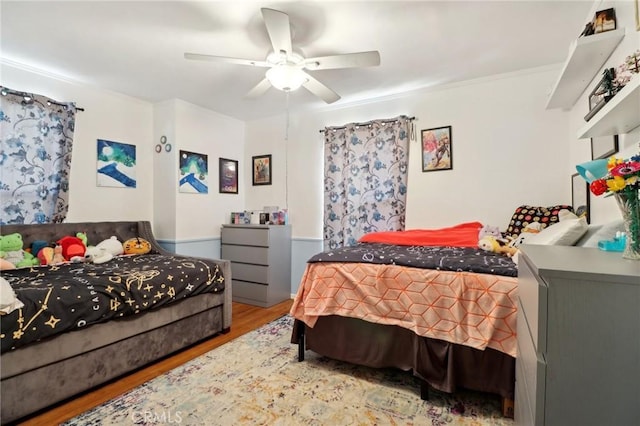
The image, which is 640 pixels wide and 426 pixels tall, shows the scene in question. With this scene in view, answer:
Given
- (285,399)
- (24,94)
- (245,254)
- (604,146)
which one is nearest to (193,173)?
(245,254)

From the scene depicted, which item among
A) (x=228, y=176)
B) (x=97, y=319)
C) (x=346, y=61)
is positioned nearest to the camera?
(x=97, y=319)

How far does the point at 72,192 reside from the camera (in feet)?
9.87

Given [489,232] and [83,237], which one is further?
[83,237]

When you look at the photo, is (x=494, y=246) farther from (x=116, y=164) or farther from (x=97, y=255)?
(x=116, y=164)

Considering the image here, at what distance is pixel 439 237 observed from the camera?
2779 mm

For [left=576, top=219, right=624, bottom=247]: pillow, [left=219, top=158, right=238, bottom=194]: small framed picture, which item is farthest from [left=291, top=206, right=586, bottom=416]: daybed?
[left=219, top=158, right=238, bottom=194]: small framed picture

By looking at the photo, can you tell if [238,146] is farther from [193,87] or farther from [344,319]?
[344,319]

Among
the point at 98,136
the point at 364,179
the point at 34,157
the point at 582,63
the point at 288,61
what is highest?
the point at 288,61

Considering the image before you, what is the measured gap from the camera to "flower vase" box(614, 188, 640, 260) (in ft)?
2.96

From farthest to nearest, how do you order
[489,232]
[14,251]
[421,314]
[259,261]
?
[259,261], [489,232], [14,251], [421,314]

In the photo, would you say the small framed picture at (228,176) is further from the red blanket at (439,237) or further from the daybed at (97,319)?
the red blanket at (439,237)

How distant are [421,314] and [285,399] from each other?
0.95 m

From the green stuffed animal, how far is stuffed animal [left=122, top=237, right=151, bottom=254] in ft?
2.42

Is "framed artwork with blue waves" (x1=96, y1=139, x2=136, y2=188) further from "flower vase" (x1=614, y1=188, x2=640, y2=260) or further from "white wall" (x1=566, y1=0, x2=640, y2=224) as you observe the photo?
"white wall" (x1=566, y1=0, x2=640, y2=224)
